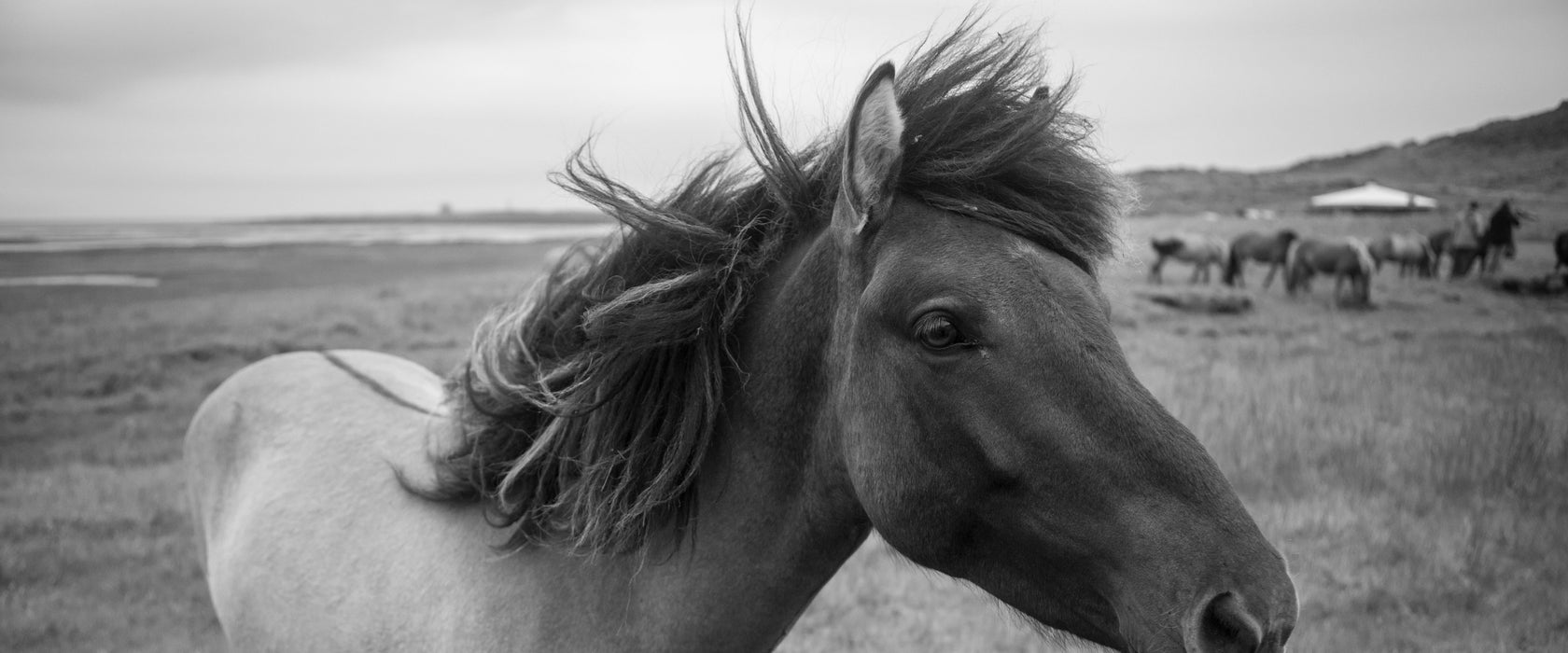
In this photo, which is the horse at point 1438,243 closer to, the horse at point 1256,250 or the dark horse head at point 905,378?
the horse at point 1256,250

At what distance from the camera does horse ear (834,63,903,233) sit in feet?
5.80

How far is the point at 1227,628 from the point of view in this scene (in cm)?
140

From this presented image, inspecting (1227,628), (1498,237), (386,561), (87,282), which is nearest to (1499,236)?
(1498,237)

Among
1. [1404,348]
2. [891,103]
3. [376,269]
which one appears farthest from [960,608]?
[376,269]

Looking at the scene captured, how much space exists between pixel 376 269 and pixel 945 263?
127 ft

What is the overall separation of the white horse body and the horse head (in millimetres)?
443

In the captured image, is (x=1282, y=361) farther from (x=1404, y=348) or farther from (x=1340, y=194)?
(x=1340, y=194)

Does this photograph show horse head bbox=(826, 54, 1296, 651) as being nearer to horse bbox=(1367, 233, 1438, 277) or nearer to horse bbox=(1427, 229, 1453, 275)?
horse bbox=(1367, 233, 1438, 277)

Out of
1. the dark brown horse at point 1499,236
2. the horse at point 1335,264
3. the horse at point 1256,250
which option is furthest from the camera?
the horse at point 1256,250

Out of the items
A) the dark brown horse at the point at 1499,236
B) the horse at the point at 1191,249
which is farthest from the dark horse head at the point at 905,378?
the horse at the point at 1191,249

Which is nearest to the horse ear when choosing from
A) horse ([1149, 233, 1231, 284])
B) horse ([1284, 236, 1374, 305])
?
horse ([1284, 236, 1374, 305])

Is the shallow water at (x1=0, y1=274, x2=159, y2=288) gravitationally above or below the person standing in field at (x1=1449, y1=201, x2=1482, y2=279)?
below

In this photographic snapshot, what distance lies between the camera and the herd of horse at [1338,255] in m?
17.7

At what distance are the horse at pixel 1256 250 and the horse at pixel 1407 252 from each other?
2018 mm
